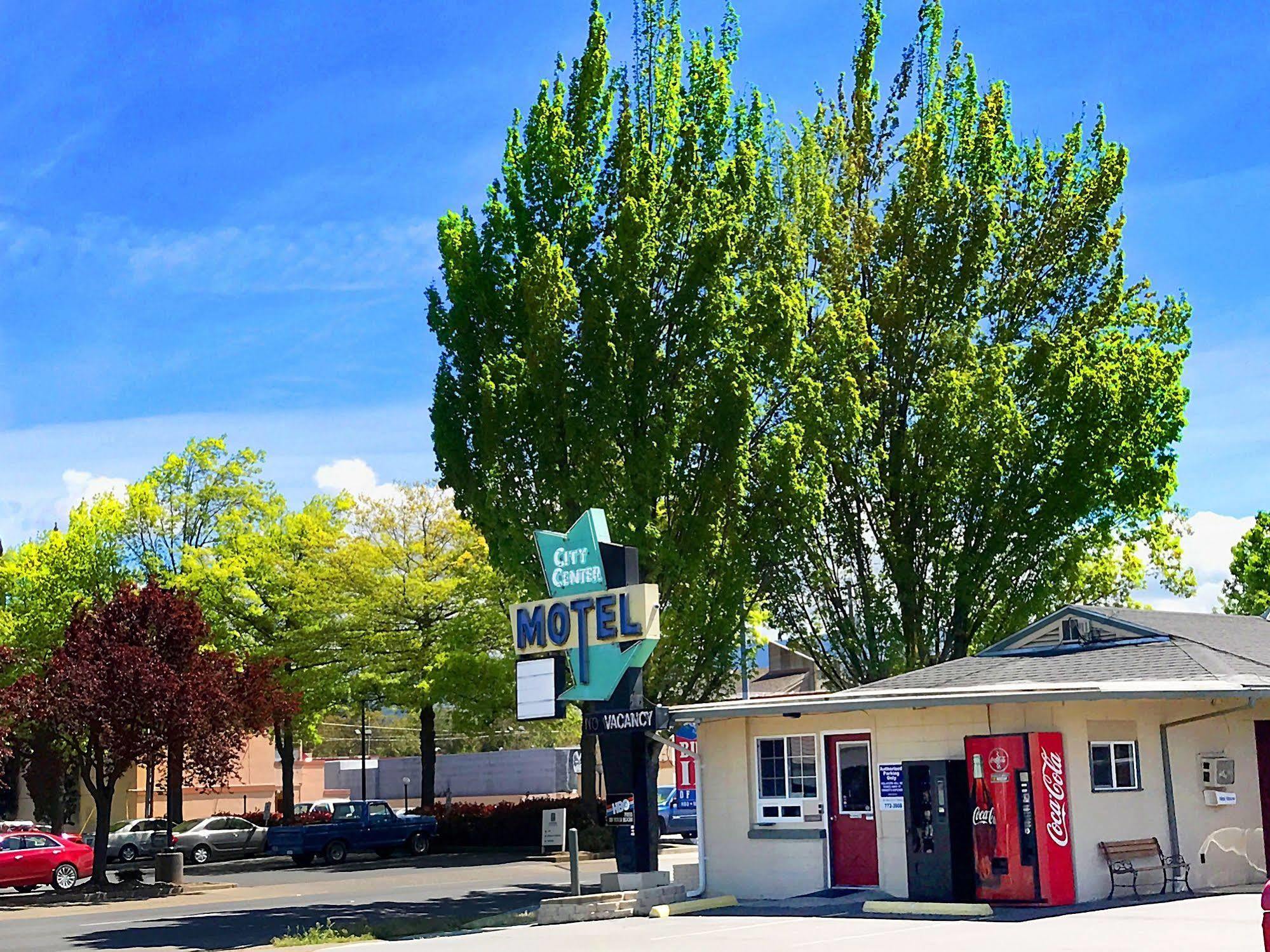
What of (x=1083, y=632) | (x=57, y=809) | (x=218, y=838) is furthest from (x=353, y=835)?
(x=1083, y=632)

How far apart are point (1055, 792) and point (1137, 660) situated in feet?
12.7

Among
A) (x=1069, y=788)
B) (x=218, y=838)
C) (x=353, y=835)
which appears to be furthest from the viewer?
(x=218, y=838)

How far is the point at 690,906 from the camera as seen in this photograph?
Result: 71.1 feet

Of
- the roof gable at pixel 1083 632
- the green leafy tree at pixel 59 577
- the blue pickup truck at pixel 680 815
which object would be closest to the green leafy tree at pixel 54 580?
the green leafy tree at pixel 59 577

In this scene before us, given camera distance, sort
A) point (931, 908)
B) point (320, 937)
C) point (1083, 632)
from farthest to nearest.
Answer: point (1083, 632)
point (320, 937)
point (931, 908)

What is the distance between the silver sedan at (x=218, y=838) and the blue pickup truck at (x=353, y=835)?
1724 mm

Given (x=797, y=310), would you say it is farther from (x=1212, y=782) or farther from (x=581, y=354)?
(x=1212, y=782)

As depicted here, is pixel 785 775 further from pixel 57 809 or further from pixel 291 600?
pixel 57 809

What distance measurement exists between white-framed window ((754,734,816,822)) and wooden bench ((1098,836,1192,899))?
484 cm

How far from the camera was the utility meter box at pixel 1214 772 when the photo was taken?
824 inches

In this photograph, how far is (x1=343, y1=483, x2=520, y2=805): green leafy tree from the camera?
42.4 m

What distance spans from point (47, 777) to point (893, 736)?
40.5 m

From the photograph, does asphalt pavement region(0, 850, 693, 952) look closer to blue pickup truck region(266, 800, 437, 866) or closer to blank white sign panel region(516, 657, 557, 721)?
blue pickup truck region(266, 800, 437, 866)

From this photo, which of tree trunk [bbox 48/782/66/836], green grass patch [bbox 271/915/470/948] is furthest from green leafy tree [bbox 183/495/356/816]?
green grass patch [bbox 271/915/470/948]
